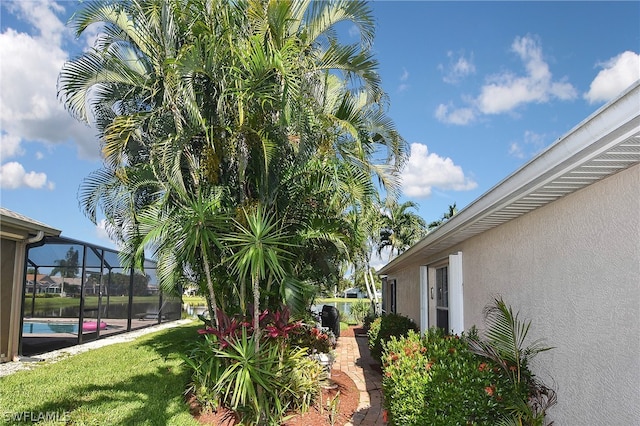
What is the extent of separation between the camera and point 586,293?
3.33m

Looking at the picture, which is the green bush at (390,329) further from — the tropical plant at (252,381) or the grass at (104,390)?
the grass at (104,390)

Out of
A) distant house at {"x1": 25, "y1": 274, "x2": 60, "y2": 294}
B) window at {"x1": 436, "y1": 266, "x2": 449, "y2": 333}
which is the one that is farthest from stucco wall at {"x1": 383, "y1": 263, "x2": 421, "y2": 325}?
distant house at {"x1": 25, "y1": 274, "x2": 60, "y2": 294}

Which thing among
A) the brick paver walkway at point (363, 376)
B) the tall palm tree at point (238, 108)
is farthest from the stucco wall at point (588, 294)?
the brick paver walkway at point (363, 376)

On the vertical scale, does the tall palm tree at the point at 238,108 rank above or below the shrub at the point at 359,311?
above

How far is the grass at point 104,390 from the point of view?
5762mm

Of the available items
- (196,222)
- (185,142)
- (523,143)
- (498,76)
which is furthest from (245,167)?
(523,143)

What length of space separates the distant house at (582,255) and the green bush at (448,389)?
46 cm

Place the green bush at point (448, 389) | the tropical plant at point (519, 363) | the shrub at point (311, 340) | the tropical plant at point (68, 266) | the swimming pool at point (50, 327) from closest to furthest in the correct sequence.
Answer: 1. the tropical plant at point (519, 363)
2. the green bush at point (448, 389)
3. the shrub at point (311, 340)
4. the swimming pool at point (50, 327)
5. the tropical plant at point (68, 266)

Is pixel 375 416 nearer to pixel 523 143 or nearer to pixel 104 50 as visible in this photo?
pixel 104 50

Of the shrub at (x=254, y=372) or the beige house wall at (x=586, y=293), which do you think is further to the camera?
the shrub at (x=254, y=372)

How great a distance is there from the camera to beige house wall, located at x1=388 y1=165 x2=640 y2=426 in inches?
112

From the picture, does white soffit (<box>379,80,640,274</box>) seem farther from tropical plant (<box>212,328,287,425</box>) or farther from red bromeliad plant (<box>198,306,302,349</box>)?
tropical plant (<box>212,328,287,425</box>)

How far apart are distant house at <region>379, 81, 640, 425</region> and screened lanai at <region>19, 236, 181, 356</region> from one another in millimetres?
9482

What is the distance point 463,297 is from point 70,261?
11.2 m
